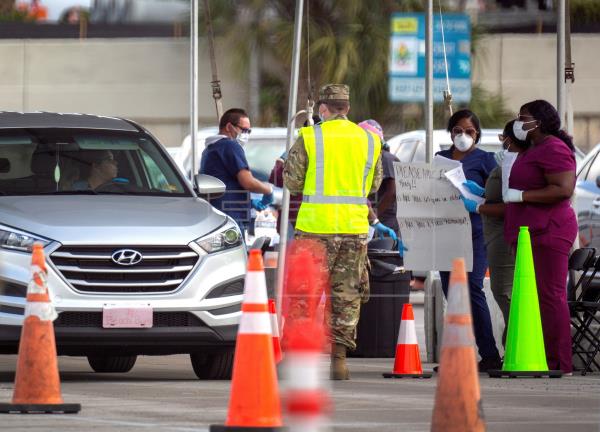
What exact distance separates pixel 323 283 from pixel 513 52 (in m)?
29.4

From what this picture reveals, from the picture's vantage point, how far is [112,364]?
13.5 metres

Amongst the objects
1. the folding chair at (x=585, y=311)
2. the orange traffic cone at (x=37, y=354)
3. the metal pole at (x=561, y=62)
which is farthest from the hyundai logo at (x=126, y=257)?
the metal pole at (x=561, y=62)

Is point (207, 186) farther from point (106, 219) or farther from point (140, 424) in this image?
point (140, 424)

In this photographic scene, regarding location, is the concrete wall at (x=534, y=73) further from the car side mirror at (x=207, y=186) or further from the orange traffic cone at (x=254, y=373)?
the orange traffic cone at (x=254, y=373)

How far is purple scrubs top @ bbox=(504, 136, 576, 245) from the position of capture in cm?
1259

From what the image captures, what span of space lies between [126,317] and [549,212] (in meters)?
2.92

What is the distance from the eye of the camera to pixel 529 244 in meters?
12.3

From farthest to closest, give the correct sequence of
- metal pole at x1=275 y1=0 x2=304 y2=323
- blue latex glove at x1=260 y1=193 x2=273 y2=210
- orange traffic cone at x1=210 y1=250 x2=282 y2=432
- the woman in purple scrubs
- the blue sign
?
the blue sign < blue latex glove at x1=260 y1=193 x2=273 y2=210 < metal pole at x1=275 y1=0 x2=304 y2=323 < the woman in purple scrubs < orange traffic cone at x1=210 y1=250 x2=282 y2=432

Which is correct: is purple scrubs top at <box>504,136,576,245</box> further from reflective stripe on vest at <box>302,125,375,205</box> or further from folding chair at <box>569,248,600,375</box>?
reflective stripe on vest at <box>302,125,375,205</box>

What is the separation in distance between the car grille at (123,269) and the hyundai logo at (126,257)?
2cm

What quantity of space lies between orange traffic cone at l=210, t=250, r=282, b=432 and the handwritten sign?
540 centimetres

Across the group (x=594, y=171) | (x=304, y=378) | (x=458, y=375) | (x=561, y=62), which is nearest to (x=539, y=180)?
(x=561, y=62)

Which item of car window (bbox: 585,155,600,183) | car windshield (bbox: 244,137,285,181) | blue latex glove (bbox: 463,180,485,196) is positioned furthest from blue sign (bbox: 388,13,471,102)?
blue latex glove (bbox: 463,180,485,196)

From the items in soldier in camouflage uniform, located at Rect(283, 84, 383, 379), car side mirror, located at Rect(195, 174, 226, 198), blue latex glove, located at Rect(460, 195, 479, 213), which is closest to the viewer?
soldier in camouflage uniform, located at Rect(283, 84, 383, 379)
